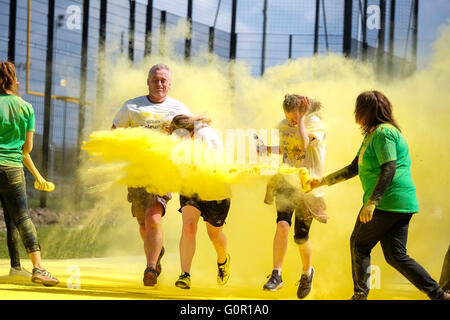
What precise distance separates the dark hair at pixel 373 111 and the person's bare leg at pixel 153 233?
171 centimetres

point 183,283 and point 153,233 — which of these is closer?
point 183,283

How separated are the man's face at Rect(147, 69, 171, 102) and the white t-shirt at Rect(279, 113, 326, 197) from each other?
1.02 meters

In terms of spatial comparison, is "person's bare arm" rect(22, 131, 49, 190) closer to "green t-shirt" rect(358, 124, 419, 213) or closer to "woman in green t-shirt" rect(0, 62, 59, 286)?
"woman in green t-shirt" rect(0, 62, 59, 286)

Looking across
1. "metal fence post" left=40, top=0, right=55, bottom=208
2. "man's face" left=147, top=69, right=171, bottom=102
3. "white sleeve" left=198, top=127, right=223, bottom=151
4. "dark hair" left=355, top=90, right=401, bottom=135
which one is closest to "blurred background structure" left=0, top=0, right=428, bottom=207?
"metal fence post" left=40, top=0, right=55, bottom=208

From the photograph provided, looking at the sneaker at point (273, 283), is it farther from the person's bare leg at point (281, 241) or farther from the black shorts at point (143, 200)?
the black shorts at point (143, 200)

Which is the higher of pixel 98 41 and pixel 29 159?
pixel 98 41

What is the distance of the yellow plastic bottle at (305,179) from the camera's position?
4.25m

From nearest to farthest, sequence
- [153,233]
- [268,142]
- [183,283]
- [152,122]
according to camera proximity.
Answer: [183,283], [153,233], [152,122], [268,142]

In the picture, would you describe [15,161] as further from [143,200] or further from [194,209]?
[194,209]

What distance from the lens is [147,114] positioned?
4.79 meters

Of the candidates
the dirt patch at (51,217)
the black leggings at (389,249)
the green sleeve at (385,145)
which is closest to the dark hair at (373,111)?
the green sleeve at (385,145)

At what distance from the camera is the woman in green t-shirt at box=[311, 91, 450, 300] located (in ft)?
12.3

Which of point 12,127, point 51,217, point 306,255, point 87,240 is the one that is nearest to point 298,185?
point 306,255

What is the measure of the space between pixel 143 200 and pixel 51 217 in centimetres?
297
